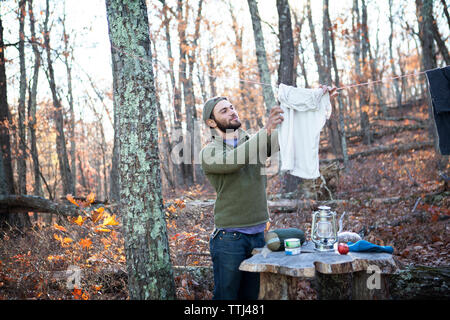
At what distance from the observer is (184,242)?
6000 mm

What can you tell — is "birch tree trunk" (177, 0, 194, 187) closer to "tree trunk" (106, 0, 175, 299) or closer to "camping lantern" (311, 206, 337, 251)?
"tree trunk" (106, 0, 175, 299)

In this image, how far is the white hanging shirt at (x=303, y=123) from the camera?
373cm

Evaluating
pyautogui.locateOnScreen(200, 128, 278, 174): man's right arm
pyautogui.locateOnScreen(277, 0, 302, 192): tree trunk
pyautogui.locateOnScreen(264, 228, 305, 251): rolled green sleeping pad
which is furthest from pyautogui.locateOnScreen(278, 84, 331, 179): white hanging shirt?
pyautogui.locateOnScreen(277, 0, 302, 192): tree trunk

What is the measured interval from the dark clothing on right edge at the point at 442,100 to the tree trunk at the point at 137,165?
343 centimetres

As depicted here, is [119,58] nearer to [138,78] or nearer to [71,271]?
[138,78]

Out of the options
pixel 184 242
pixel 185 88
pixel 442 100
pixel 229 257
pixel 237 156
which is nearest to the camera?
pixel 237 156

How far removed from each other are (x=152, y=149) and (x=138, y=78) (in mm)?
733

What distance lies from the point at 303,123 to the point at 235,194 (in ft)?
3.39

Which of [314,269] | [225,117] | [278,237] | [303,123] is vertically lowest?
[314,269]

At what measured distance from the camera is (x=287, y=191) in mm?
10469

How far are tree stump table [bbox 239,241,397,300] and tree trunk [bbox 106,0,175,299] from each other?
40.6 inches

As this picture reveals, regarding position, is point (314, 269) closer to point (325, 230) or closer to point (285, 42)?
point (325, 230)

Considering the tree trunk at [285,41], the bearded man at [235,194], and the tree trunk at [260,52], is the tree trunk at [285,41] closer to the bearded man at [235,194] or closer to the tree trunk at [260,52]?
the tree trunk at [260,52]

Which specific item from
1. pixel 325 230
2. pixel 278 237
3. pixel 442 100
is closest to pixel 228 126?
pixel 278 237
